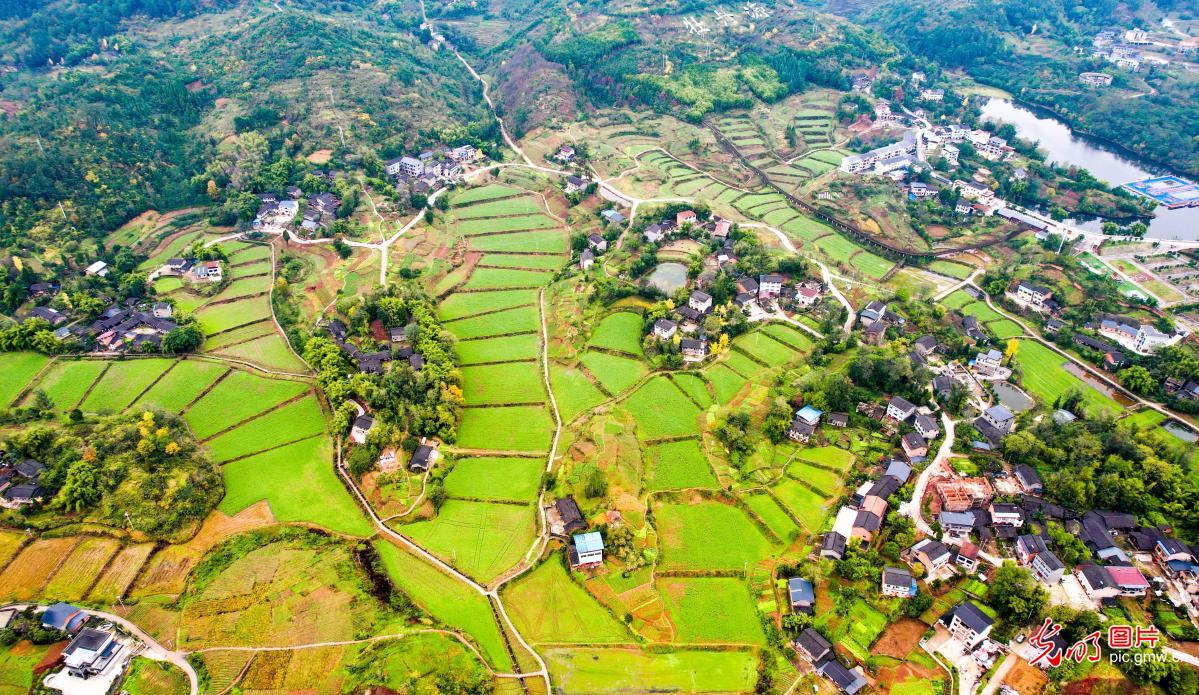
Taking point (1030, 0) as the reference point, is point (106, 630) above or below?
below

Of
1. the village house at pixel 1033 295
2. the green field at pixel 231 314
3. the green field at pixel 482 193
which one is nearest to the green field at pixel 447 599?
the green field at pixel 231 314

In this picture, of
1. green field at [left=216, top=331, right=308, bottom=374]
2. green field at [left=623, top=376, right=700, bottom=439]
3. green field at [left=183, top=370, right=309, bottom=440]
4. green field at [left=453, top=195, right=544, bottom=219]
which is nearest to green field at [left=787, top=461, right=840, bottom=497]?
green field at [left=623, top=376, right=700, bottom=439]

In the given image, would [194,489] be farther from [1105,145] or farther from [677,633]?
[1105,145]

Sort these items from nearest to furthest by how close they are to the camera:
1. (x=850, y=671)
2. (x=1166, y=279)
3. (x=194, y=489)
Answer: (x=850, y=671)
(x=194, y=489)
(x=1166, y=279)

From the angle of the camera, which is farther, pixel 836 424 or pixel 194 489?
pixel 836 424

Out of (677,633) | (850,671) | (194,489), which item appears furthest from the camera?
(194,489)

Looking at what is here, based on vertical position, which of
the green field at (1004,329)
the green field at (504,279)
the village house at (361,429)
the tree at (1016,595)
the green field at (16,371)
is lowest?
the green field at (1004,329)

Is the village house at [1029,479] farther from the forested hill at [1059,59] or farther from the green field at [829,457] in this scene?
the forested hill at [1059,59]

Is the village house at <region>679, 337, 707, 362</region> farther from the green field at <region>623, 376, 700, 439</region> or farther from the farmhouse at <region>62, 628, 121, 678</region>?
the farmhouse at <region>62, 628, 121, 678</region>

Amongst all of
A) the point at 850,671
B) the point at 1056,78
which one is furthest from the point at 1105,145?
the point at 850,671
